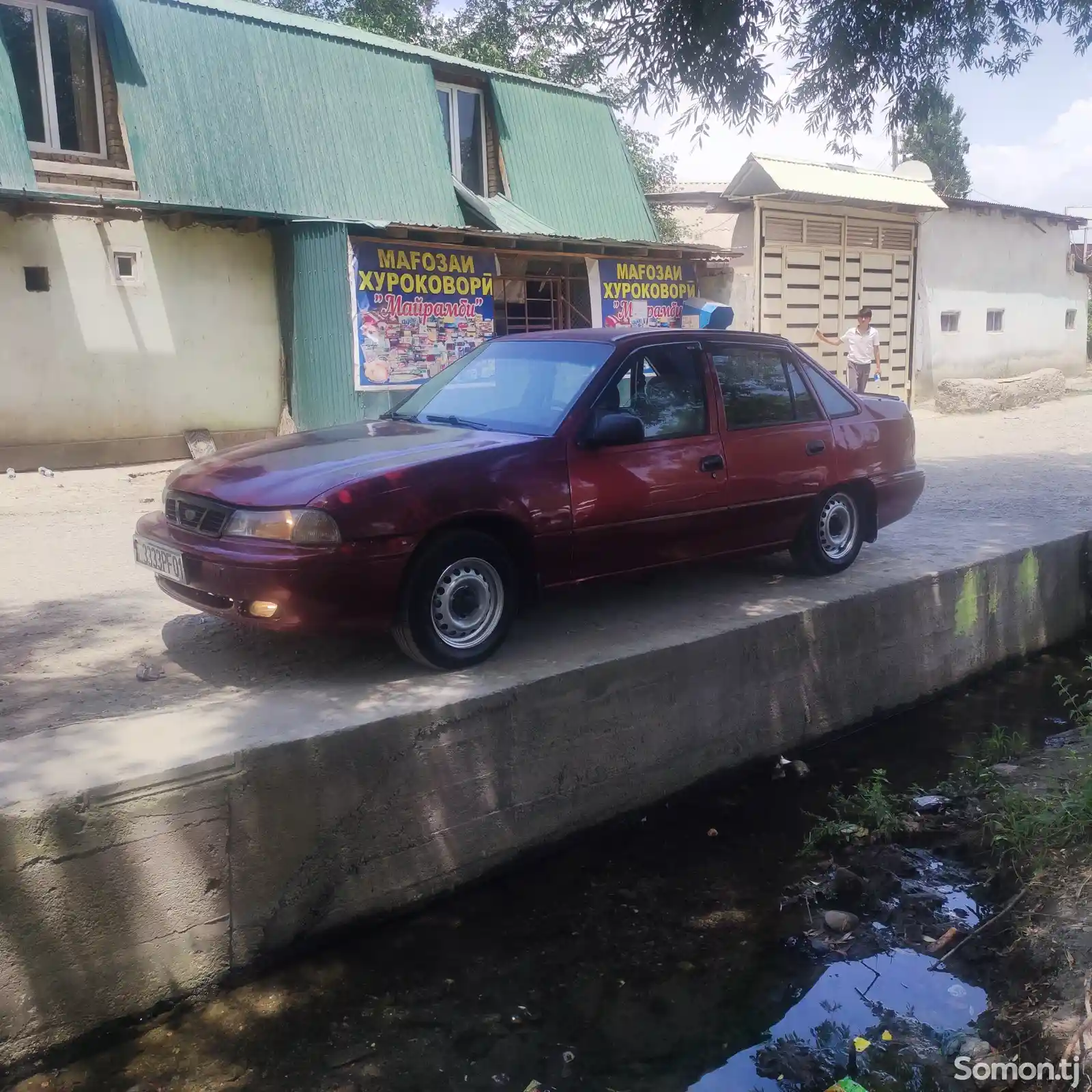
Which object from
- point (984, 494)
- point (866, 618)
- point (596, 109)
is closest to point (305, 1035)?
point (866, 618)

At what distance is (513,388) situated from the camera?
5668mm

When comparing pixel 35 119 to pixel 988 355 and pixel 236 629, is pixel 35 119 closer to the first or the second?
pixel 236 629

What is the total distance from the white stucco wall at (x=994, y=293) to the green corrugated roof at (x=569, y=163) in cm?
637

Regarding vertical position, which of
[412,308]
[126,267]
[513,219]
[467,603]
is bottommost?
[467,603]

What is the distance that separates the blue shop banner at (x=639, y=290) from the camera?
48.8ft

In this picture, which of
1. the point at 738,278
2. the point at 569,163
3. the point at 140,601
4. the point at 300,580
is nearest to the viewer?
the point at 300,580

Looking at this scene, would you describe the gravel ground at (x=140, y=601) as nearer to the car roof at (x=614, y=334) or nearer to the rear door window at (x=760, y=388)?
the rear door window at (x=760, y=388)

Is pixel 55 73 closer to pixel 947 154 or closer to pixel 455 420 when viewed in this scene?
pixel 455 420

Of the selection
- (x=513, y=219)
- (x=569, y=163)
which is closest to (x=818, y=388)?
(x=513, y=219)

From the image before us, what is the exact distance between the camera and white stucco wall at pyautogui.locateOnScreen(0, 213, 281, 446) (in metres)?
10.8

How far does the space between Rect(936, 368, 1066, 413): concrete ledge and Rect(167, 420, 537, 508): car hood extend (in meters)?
14.9

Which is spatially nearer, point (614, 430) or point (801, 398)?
point (614, 430)
